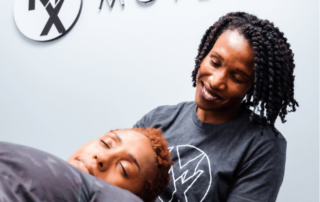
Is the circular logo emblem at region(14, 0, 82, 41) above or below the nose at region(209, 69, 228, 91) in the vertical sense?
above

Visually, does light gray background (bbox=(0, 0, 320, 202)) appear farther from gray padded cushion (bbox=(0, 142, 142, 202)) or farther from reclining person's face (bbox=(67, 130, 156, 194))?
gray padded cushion (bbox=(0, 142, 142, 202))

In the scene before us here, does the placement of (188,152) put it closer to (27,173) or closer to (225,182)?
(225,182)

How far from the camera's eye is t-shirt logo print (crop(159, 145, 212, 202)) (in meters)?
0.85

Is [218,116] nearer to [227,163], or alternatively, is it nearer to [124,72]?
[227,163]

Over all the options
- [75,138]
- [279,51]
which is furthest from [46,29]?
[279,51]

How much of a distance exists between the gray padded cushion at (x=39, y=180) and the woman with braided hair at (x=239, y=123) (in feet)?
1.35

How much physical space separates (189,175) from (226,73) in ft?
1.08

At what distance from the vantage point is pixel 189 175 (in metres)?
0.87

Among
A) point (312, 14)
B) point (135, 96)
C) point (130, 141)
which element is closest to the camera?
point (130, 141)

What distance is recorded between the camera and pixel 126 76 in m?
1.55

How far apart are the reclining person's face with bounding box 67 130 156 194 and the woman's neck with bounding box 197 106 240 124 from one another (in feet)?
0.88

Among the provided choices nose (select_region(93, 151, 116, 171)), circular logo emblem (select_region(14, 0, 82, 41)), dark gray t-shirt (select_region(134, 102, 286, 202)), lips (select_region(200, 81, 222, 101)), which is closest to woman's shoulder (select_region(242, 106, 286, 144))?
dark gray t-shirt (select_region(134, 102, 286, 202))

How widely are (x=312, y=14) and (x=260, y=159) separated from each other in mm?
687

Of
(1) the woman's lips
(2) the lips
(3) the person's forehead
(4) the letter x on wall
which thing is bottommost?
(1) the woman's lips
